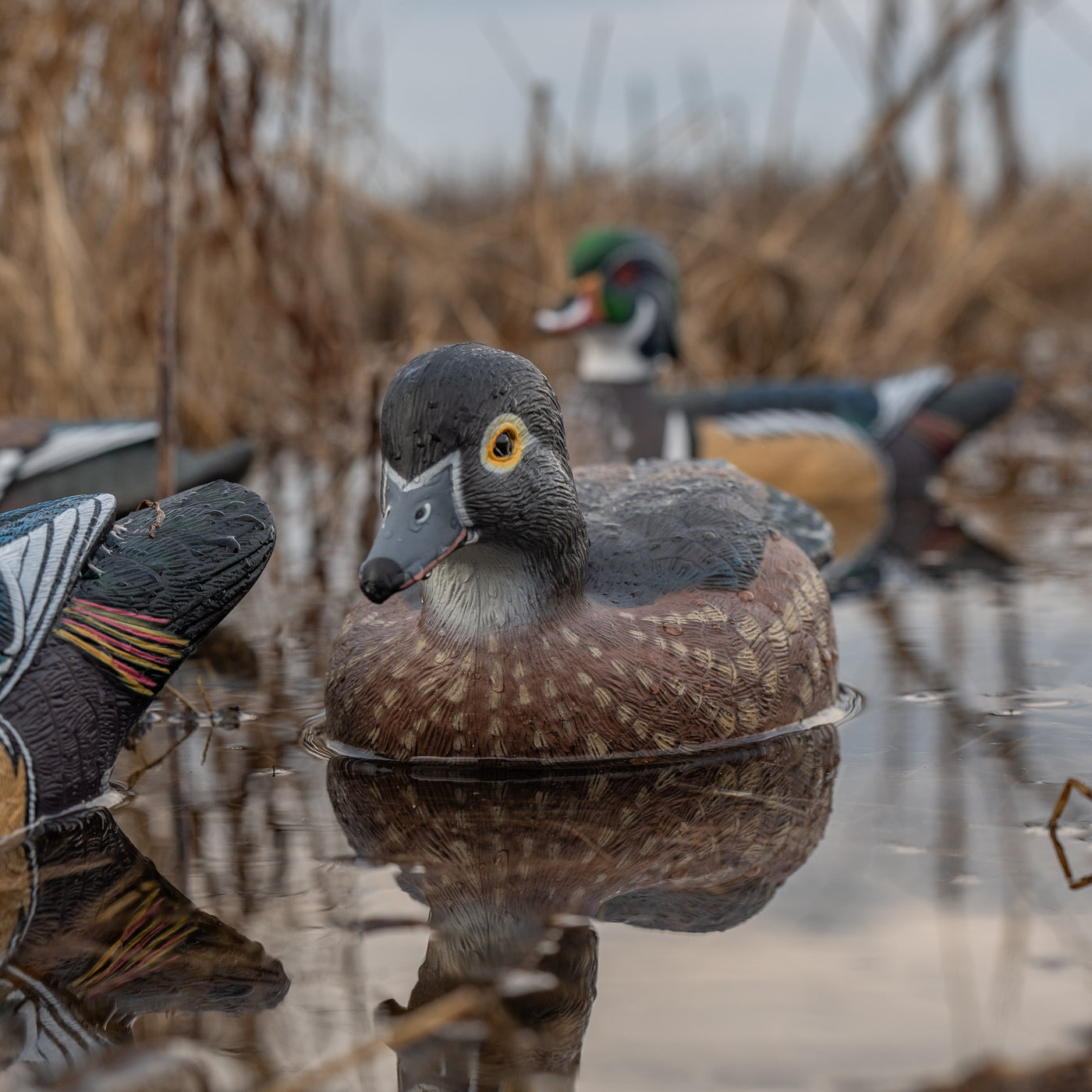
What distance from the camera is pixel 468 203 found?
64.2ft

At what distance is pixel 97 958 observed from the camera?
9.45 feet

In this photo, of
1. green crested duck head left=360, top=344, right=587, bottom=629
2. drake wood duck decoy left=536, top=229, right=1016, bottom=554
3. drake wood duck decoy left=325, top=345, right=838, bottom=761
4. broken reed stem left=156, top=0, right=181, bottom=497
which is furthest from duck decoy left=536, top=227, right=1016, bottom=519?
green crested duck head left=360, top=344, right=587, bottom=629

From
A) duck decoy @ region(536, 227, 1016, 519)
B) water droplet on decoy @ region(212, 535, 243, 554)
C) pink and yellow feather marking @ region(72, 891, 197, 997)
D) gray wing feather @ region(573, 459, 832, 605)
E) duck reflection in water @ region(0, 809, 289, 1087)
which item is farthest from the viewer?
duck decoy @ region(536, 227, 1016, 519)

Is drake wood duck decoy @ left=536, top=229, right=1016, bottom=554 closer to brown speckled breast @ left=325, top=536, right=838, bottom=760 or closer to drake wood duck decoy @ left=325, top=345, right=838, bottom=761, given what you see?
drake wood duck decoy @ left=325, top=345, right=838, bottom=761

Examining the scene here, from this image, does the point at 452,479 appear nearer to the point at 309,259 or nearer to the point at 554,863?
the point at 554,863

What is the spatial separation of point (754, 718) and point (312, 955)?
64.0 inches

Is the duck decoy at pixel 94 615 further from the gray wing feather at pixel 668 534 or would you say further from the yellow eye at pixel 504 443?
the gray wing feather at pixel 668 534

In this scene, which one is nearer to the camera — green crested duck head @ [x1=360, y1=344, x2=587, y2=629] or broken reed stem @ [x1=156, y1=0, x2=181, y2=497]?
green crested duck head @ [x1=360, y1=344, x2=587, y2=629]

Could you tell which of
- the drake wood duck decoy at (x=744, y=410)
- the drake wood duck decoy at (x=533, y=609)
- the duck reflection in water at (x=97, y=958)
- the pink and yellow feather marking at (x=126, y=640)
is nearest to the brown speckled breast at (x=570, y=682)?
the drake wood duck decoy at (x=533, y=609)

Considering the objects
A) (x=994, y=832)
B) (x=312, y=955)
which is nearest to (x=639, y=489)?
(x=994, y=832)

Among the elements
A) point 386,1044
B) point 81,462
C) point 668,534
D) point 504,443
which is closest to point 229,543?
point 504,443

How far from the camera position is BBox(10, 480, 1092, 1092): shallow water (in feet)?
8.14

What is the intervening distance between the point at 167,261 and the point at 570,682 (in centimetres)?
249

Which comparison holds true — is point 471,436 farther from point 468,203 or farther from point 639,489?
point 468,203
